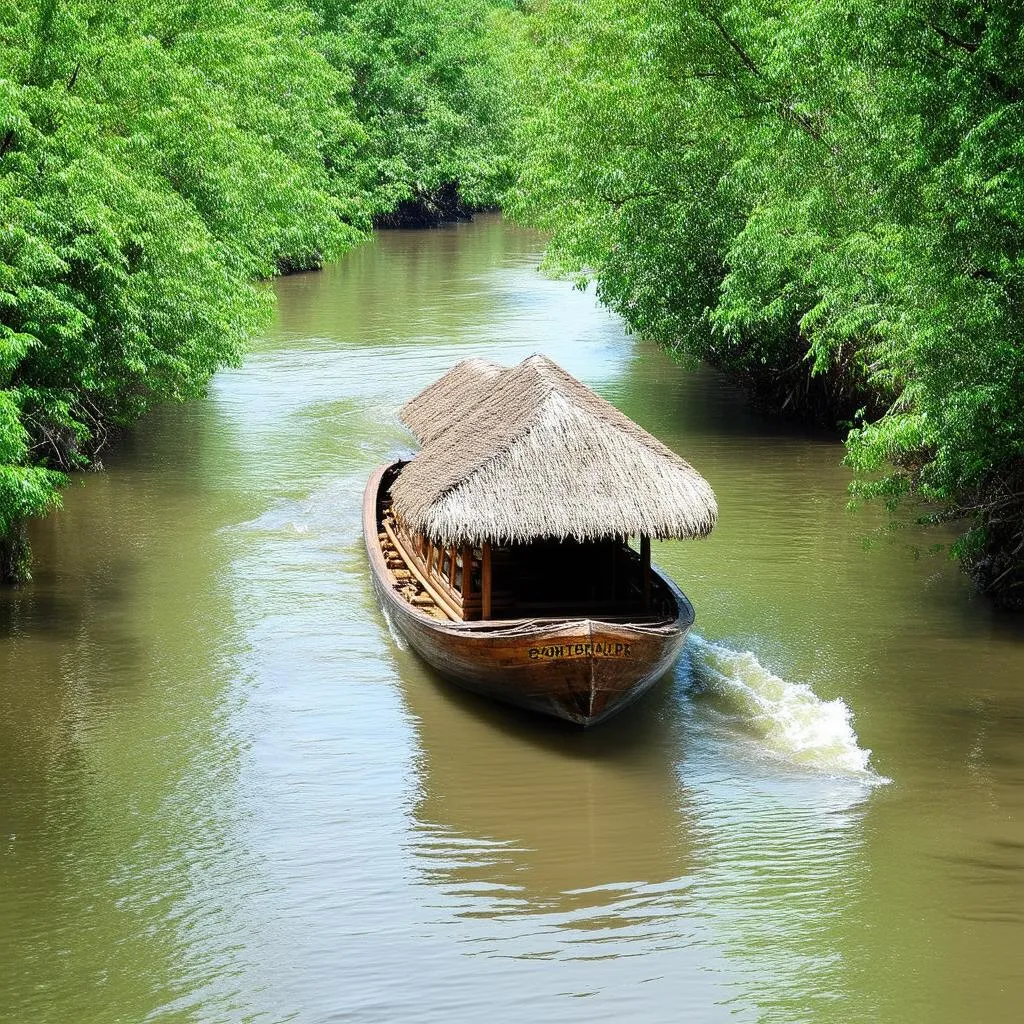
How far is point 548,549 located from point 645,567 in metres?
1.18

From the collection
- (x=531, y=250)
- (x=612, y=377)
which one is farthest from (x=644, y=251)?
(x=531, y=250)

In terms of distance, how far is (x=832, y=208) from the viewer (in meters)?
20.2

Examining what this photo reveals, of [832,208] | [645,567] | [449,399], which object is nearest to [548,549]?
[645,567]

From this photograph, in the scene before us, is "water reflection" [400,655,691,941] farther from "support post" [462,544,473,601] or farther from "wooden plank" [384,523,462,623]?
"support post" [462,544,473,601]

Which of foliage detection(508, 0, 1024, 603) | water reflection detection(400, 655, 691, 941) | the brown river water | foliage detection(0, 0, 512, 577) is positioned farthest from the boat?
foliage detection(0, 0, 512, 577)

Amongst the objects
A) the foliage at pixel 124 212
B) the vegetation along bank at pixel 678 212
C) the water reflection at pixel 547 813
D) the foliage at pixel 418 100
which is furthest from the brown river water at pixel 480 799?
the foliage at pixel 418 100

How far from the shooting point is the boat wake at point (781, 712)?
13.7 m

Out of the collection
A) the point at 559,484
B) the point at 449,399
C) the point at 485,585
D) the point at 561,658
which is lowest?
the point at 561,658

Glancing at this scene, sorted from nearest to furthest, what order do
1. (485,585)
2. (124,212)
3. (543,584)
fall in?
1. (485,585)
2. (543,584)
3. (124,212)

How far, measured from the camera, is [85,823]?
12461 mm

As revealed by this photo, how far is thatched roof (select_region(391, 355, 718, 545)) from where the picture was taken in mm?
14617

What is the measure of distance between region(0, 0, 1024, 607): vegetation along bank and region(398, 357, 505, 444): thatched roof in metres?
4.32

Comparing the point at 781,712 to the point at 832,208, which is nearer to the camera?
the point at 781,712

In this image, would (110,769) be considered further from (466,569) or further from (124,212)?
(124,212)
